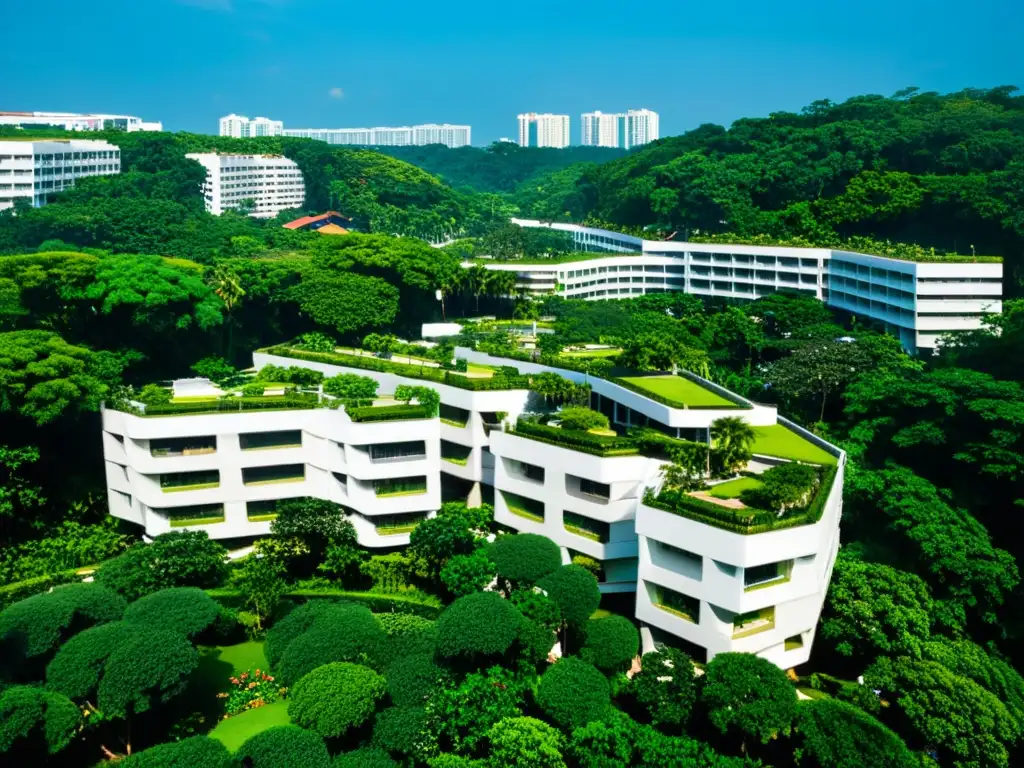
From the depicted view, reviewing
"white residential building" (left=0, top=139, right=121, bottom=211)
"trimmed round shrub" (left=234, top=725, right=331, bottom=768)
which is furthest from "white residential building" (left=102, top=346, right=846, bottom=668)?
"white residential building" (left=0, top=139, right=121, bottom=211)

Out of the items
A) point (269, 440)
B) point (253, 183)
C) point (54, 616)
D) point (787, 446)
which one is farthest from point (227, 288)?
point (253, 183)

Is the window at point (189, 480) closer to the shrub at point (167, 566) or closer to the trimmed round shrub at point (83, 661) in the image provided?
the shrub at point (167, 566)

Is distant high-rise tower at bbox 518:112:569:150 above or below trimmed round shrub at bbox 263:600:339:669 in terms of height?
above

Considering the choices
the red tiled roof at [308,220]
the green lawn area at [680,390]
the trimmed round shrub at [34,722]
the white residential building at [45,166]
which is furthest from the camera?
the red tiled roof at [308,220]

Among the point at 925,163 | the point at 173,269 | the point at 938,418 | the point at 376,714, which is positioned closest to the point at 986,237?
the point at 925,163

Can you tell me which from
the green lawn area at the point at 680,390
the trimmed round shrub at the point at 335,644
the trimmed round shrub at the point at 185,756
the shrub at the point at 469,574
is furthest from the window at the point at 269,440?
the trimmed round shrub at the point at 185,756

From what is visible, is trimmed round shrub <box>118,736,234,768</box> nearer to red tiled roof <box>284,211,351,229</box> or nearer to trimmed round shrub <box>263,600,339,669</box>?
trimmed round shrub <box>263,600,339,669</box>
